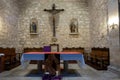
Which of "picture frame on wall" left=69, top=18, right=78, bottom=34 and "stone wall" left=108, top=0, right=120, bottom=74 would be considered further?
"picture frame on wall" left=69, top=18, right=78, bottom=34

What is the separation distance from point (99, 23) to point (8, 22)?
4798 millimetres

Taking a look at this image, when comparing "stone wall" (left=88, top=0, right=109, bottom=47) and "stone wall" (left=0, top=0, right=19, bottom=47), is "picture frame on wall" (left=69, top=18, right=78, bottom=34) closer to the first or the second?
"stone wall" (left=88, top=0, right=109, bottom=47)

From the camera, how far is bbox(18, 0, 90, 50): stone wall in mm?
12445

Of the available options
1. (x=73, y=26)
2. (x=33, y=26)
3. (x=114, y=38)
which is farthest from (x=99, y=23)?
(x=33, y=26)

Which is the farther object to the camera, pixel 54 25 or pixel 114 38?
pixel 54 25

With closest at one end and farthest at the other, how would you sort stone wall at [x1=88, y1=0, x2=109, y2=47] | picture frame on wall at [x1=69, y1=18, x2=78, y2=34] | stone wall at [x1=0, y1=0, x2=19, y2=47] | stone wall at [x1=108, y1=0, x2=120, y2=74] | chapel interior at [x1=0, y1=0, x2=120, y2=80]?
stone wall at [x1=108, y1=0, x2=120, y2=74]
stone wall at [x1=88, y1=0, x2=109, y2=47]
stone wall at [x1=0, y1=0, x2=19, y2=47]
chapel interior at [x1=0, y1=0, x2=120, y2=80]
picture frame on wall at [x1=69, y1=18, x2=78, y2=34]

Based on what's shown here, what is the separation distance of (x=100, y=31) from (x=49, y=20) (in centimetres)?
392

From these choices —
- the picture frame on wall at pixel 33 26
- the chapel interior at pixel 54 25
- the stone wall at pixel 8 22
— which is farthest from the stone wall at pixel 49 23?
the stone wall at pixel 8 22

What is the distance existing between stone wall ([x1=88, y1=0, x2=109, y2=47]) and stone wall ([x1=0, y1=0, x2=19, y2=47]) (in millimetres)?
4654

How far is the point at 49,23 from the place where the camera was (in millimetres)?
12523

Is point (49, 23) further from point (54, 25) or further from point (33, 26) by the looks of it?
point (33, 26)

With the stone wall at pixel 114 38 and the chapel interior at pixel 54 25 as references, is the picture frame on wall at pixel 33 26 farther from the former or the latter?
the stone wall at pixel 114 38

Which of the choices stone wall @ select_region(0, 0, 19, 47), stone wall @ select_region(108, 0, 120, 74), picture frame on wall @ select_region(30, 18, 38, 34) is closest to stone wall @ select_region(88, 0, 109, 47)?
stone wall @ select_region(108, 0, 120, 74)

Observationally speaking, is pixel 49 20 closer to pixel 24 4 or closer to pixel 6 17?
pixel 24 4
